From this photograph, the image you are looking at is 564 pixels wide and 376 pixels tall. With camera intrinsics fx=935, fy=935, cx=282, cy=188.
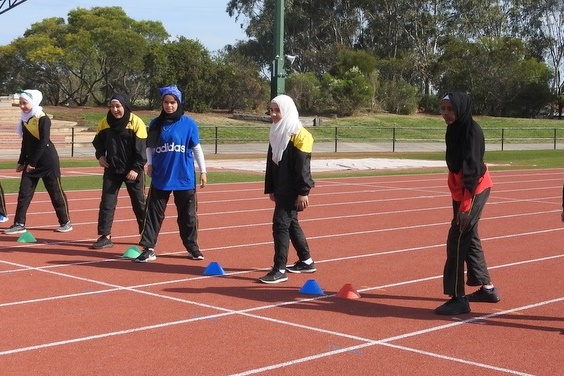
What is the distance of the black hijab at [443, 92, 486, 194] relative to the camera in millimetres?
7324

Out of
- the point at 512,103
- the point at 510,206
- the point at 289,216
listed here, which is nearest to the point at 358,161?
the point at 510,206

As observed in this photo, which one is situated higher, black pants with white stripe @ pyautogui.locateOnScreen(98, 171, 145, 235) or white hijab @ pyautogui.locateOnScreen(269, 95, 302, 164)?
white hijab @ pyautogui.locateOnScreen(269, 95, 302, 164)

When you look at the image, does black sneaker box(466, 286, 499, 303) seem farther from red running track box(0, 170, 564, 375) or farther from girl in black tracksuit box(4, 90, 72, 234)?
girl in black tracksuit box(4, 90, 72, 234)

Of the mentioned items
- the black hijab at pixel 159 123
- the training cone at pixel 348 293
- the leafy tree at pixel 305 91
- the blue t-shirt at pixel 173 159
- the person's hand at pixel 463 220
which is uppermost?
the leafy tree at pixel 305 91

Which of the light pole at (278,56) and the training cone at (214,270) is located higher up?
the light pole at (278,56)

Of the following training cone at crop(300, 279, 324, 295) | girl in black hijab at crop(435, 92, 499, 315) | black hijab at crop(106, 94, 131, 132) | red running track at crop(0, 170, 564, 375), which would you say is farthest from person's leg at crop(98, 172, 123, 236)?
girl in black hijab at crop(435, 92, 499, 315)

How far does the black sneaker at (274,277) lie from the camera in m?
8.79

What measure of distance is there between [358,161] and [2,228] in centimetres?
1689

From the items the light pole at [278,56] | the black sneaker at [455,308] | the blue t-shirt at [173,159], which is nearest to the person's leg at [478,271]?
the black sneaker at [455,308]

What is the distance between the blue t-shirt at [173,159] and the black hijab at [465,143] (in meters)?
3.38

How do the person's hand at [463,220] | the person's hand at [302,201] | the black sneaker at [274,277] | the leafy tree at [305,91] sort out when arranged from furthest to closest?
the leafy tree at [305,91]
the person's hand at [302,201]
the black sneaker at [274,277]
the person's hand at [463,220]

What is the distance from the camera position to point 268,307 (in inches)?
305

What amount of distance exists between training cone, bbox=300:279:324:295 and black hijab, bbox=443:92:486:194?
5.52 ft

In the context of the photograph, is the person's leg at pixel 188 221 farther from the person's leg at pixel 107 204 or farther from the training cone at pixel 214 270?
the person's leg at pixel 107 204
